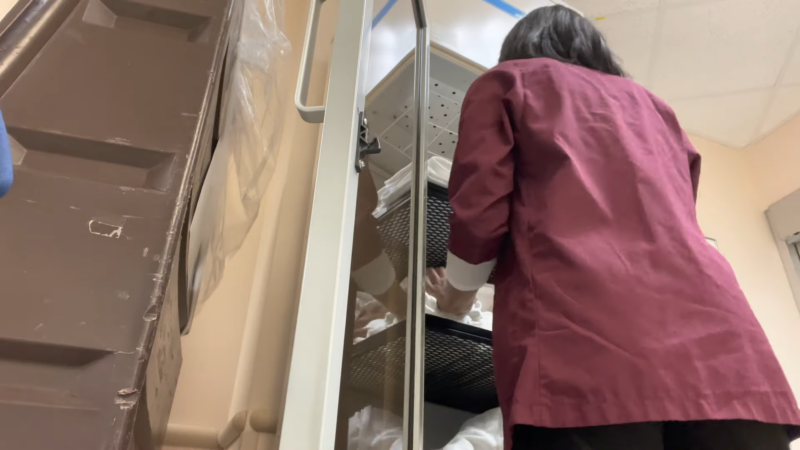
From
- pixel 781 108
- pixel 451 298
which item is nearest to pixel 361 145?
pixel 451 298

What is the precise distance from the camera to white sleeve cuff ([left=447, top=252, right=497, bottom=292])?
83 cm

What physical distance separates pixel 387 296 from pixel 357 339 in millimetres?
130

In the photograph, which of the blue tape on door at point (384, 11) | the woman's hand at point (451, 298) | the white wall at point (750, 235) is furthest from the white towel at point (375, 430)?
the white wall at point (750, 235)

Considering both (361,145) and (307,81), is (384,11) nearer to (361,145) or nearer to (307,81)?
(307,81)

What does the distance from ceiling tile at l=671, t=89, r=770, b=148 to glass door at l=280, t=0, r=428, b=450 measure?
134cm

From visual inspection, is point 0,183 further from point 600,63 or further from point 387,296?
point 600,63

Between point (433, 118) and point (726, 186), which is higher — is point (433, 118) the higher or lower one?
the lower one

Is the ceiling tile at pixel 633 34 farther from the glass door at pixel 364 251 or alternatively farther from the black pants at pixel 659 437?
the black pants at pixel 659 437

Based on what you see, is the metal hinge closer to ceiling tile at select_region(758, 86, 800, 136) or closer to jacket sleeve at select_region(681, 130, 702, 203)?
jacket sleeve at select_region(681, 130, 702, 203)

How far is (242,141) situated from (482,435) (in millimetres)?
580

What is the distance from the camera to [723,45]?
181cm

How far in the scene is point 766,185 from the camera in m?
2.12

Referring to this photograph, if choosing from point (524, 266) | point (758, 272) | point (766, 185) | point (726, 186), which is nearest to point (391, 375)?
point (524, 266)

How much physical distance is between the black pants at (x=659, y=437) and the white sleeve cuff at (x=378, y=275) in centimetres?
32
